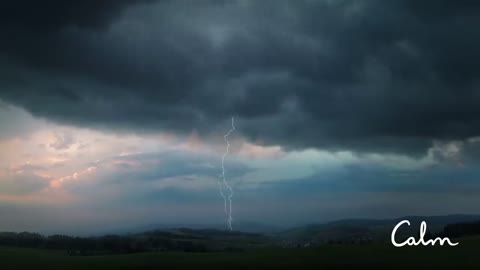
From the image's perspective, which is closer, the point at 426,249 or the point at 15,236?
the point at 426,249

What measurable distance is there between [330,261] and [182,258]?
24673 millimetres

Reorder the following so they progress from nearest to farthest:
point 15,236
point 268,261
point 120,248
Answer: point 268,261, point 120,248, point 15,236

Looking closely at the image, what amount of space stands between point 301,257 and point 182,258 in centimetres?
1897

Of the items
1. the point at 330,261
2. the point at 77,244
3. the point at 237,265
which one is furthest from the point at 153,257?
the point at 77,244

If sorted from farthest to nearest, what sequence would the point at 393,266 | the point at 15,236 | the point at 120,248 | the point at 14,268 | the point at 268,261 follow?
the point at 15,236 < the point at 120,248 < the point at 268,261 < the point at 14,268 < the point at 393,266

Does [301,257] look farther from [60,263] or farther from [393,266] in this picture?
[60,263]

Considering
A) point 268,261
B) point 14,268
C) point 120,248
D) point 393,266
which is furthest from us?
point 120,248

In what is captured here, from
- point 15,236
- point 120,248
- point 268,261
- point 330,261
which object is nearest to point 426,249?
point 330,261

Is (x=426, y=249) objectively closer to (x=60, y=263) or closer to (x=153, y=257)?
(x=153, y=257)

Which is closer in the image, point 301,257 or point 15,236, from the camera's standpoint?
point 301,257

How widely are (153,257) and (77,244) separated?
57532 mm

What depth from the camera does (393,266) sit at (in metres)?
63.6

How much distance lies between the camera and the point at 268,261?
2955 inches

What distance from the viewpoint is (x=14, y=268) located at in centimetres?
6919
